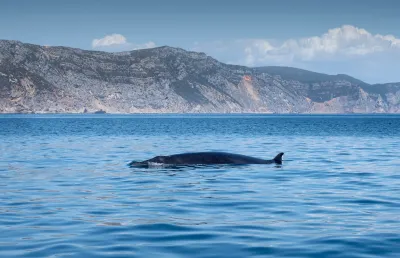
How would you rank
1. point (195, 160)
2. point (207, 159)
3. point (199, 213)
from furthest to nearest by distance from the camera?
point (207, 159)
point (195, 160)
point (199, 213)

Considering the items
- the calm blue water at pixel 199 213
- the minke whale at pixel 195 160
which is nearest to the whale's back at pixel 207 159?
the minke whale at pixel 195 160

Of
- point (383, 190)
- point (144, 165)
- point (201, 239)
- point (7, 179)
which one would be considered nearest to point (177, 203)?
point (201, 239)

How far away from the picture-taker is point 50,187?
21.8 metres

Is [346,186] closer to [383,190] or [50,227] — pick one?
[383,190]

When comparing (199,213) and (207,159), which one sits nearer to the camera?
(199,213)

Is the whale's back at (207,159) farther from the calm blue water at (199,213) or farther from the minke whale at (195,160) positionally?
the calm blue water at (199,213)

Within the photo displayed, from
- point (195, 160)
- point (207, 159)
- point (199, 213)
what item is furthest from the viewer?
point (207, 159)

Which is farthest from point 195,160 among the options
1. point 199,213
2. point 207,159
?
point 199,213

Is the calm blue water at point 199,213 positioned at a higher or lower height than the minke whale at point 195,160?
lower

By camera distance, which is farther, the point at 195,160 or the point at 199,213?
the point at 195,160

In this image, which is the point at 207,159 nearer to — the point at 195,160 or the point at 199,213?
the point at 195,160

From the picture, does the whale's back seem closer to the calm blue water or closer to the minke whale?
the minke whale

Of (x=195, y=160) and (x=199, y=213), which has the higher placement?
(x=195, y=160)

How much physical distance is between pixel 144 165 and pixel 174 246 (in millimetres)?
17575
